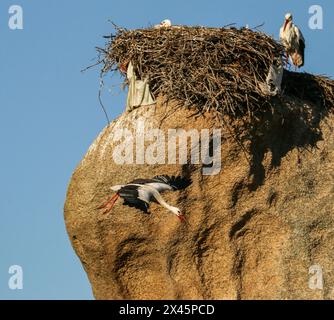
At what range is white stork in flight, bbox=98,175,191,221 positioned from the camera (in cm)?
1480

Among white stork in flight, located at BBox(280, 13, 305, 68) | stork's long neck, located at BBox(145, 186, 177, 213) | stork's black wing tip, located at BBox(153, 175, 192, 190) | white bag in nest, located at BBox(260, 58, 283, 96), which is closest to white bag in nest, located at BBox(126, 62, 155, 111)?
stork's black wing tip, located at BBox(153, 175, 192, 190)

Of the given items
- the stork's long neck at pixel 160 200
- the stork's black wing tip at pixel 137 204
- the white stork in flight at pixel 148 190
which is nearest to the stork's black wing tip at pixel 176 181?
the white stork in flight at pixel 148 190

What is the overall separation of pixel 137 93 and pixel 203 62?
778 millimetres

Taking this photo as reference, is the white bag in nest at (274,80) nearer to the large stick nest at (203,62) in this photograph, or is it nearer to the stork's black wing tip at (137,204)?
the large stick nest at (203,62)

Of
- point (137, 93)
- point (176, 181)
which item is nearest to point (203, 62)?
point (137, 93)

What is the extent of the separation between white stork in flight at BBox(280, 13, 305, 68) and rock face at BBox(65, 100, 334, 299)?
130cm

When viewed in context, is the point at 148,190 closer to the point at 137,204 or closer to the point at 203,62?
the point at 137,204

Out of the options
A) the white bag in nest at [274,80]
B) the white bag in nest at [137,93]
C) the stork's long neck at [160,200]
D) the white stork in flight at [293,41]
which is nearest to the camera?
the stork's long neck at [160,200]

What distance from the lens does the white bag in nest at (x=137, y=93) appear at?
594 inches

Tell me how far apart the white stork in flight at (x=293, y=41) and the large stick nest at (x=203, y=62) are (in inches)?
29.8

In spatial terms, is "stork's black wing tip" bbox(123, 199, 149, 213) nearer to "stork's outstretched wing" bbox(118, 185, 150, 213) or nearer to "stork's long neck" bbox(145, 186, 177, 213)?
"stork's outstretched wing" bbox(118, 185, 150, 213)

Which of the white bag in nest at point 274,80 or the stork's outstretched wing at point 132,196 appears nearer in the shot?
the stork's outstretched wing at point 132,196
